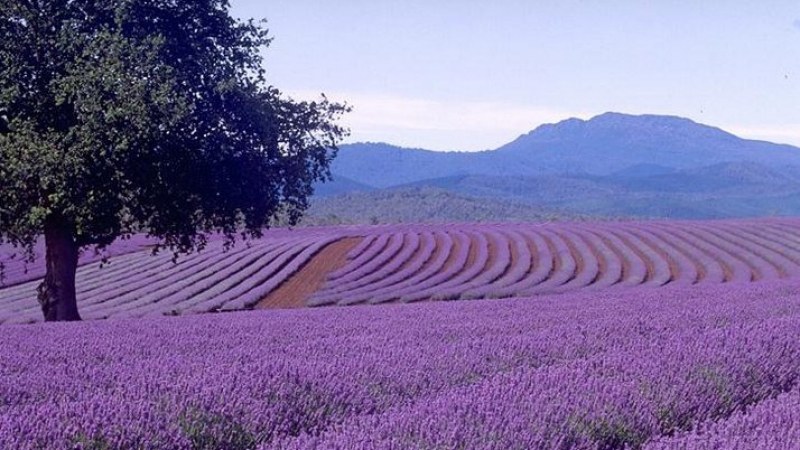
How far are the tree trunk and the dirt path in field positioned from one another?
6444 mm

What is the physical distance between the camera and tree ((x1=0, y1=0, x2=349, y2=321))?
41.1 ft

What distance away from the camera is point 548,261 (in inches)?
1072

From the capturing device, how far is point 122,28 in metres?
13.6

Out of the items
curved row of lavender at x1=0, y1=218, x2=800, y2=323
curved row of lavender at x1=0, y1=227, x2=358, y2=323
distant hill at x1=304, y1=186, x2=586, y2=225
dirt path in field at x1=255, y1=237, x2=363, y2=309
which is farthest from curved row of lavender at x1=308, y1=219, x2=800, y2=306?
distant hill at x1=304, y1=186, x2=586, y2=225

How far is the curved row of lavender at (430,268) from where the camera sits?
21.3 m

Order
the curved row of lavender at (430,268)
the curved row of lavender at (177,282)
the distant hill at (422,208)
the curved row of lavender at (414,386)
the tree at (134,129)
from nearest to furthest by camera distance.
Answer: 1. the curved row of lavender at (414,386)
2. the tree at (134,129)
3. the curved row of lavender at (177,282)
4. the curved row of lavender at (430,268)
5. the distant hill at (422,208)

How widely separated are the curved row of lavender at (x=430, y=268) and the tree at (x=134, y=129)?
3990 mm

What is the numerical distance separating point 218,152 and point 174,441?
34.4 feet

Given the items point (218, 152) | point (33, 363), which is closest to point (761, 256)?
point (218, 152)

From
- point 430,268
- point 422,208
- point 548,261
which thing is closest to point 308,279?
point 430,268

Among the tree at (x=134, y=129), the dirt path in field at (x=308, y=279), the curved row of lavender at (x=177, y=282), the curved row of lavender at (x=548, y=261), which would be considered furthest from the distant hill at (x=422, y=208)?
the tree at (x=134, y=129)

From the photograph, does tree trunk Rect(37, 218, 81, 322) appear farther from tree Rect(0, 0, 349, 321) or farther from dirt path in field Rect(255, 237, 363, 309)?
dirt path in field Rect(255, 237, 363, 309)

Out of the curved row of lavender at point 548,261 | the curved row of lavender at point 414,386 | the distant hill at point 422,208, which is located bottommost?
the curved row of lavender at point 548,261

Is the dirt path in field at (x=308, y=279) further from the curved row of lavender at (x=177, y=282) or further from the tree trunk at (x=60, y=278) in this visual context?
the tree trunk at (x=60, y=278)
